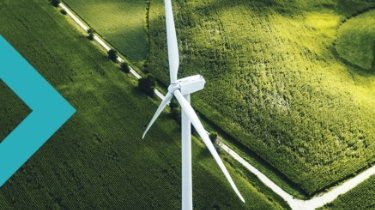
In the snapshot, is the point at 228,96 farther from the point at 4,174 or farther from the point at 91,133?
the point at 4,174

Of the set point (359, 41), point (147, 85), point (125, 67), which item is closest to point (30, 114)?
point (125, 67)

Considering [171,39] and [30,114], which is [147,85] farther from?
[171,39]

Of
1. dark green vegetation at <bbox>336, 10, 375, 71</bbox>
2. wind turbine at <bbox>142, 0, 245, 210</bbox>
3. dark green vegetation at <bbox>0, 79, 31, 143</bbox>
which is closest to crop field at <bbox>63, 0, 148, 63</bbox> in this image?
dark green vegetation at <bbox>0, 79, 31, 143</bbox>

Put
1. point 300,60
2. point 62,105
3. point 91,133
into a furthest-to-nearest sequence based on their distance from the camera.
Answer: point 300,60 < point 62,105 < point 91,133

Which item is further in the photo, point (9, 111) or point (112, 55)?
point (112, 55)

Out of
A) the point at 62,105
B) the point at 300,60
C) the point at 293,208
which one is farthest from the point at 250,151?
the point at 62,105

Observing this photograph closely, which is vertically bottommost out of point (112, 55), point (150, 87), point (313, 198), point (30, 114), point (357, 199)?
point (357, 199)
